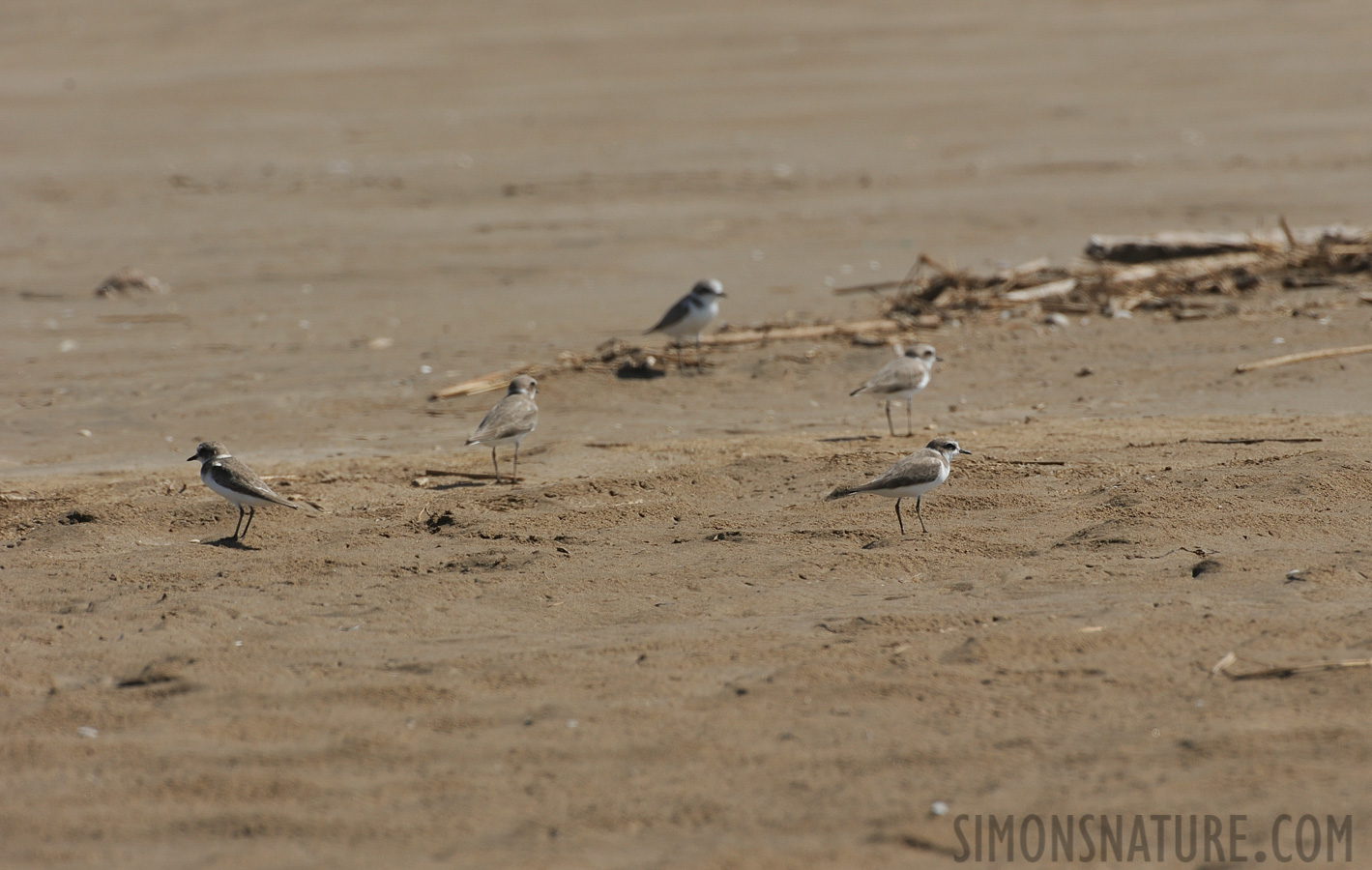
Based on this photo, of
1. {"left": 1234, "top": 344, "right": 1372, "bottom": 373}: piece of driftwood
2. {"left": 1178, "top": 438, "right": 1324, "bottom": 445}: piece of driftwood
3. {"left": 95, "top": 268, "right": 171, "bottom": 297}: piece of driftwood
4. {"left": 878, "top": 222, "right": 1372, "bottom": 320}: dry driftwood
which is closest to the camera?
{"left": 1178, "top": 438, "right": 1324, "bottom": 445}: piece of driftwood

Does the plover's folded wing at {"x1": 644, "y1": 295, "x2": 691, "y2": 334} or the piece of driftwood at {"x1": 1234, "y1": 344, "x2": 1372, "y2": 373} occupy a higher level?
the plover's folded wing at {"x1": 644, "y1": 295, "x2": 691, "y2": 334}

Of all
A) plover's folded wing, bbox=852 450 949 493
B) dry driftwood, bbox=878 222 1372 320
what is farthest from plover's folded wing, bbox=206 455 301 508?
dry driftwood, bbox=878 222 1372 320

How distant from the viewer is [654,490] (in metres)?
8.59

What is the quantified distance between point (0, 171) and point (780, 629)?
17860mm

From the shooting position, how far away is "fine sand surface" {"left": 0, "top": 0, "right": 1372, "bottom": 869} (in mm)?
4973

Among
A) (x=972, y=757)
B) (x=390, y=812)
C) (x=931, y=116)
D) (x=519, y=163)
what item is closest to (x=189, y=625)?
(x=390, y=812)

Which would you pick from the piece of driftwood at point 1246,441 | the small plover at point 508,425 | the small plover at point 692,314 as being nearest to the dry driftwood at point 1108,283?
the small plover at point 692,314

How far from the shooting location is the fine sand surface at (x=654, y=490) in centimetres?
497

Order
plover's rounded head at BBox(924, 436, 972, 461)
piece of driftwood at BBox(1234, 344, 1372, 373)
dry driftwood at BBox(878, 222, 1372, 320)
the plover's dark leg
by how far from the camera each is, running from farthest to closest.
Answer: dry driftwood at BBox(878, 222, 1372, 320), piece of driftwood at BBox(1234, 344, 1372, 373), plover's rounded head at BBox(924, 436, 972, 461), the plover's dark leg

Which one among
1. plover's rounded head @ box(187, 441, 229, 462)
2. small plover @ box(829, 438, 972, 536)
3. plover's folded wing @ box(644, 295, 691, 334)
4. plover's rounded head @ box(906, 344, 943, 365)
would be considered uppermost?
plover's folded wing @ box(644, 295, 691, 334)

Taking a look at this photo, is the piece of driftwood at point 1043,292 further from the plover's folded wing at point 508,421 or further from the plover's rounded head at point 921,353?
the plover's folded wing at point 508,421

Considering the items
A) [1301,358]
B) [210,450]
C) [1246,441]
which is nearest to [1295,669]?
[1246,441]

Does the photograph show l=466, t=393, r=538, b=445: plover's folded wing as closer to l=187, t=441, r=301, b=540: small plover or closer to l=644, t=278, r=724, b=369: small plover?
l=187, t=441, r=301, b=540: small plover

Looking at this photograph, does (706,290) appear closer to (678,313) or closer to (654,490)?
(678,313)
